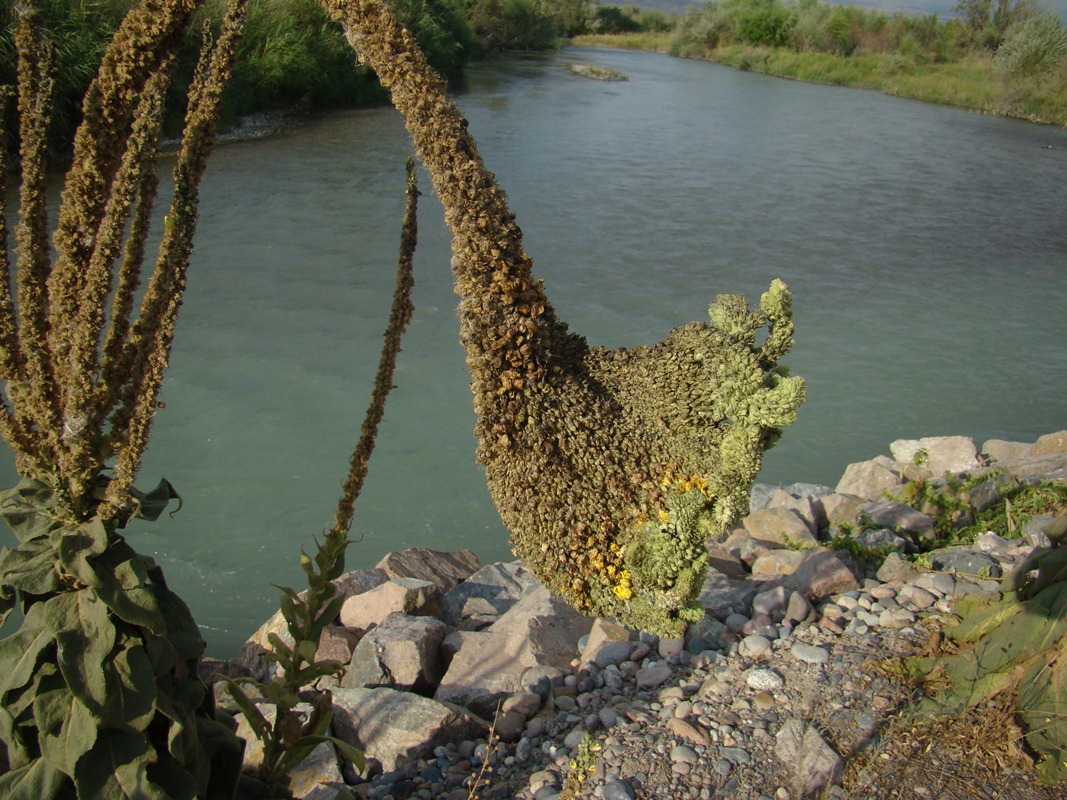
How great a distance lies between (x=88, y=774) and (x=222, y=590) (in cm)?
377

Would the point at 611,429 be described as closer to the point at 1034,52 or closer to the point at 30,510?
the point at 30,510

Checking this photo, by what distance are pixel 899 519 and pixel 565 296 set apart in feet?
19.3

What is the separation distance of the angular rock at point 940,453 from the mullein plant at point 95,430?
609cm

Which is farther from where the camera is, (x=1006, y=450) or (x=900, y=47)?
(x=900, y=47)

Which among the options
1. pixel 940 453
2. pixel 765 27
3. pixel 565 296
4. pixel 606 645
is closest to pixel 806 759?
pixel 606 645

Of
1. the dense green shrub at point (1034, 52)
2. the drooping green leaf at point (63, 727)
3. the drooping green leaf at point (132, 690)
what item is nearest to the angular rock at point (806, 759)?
the drooping green leaf at point (132, 690)

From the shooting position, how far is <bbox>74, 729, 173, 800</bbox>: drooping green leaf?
6.25 ft

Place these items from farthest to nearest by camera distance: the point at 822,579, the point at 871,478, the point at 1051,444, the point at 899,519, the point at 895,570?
the point at 1051,444 < the point at 871,478 < the point at 899,519 < the point at 895,570 < the point at 822,579

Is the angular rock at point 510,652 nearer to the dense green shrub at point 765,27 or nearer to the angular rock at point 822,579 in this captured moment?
the angular rock at point 822,579

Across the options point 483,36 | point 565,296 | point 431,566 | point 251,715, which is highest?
point 483,36

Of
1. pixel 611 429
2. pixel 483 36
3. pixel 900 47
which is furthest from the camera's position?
pixel 900 47

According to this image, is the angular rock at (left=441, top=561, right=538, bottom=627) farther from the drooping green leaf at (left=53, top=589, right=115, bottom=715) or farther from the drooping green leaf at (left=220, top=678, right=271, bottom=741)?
the drooping green leaf at (left=53, top=589, right=115, bottom=715)

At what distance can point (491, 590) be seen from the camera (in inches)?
192

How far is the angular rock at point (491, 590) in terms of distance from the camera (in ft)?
15.4
